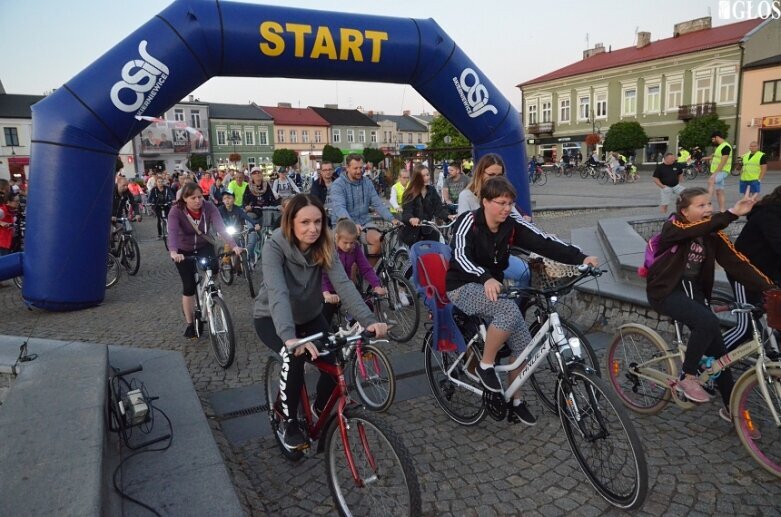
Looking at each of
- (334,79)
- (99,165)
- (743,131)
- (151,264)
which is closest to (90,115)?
(99,165)

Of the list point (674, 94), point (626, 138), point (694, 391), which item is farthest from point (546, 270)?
Answer: point (674, 94)

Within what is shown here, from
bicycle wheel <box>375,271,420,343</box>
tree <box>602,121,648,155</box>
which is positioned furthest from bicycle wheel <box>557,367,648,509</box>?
tree <box>602,121,648,155</box>

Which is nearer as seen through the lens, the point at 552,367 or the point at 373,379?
the point at 552,367

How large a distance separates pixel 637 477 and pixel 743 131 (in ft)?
143

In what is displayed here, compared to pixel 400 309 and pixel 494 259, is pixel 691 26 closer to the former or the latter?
pixel 400 309

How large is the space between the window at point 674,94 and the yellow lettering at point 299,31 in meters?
43.7

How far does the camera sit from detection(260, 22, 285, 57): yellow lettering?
22.9 feet

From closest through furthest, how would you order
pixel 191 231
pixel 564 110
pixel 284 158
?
1. pixel 191 231
2. pixel 564 110
3. pixel 284 158

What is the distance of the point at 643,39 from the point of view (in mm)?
47750

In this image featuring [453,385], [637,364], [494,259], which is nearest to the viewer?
[494,259]

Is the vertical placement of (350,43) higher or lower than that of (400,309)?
higher

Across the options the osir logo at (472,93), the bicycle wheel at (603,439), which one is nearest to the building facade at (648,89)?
the osir logo at (472,93)

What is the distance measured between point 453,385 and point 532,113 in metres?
55.9

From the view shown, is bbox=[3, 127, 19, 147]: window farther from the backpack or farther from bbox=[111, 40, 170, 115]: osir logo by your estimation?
the backpack
